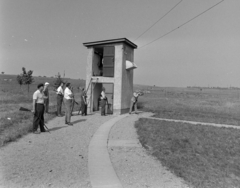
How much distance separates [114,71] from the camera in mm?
12570

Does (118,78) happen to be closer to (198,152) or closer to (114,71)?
(114,71)

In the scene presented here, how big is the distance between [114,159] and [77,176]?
132cm

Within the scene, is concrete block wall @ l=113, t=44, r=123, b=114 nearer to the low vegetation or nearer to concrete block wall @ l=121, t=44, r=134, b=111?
concrete block wall @ l=121, t=44, r=134, b=111

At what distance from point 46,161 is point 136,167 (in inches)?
89.6

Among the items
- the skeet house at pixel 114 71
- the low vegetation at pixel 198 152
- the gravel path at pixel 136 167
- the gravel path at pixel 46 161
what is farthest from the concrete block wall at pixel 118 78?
the gravel path at pixel 136 167

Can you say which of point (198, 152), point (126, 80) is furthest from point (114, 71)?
point (198, 152)

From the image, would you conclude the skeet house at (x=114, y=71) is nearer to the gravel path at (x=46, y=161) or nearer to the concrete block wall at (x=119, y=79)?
the concrete block wall at (x=119, y=79)

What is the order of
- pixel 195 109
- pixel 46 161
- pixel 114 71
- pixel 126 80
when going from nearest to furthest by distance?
1. pixel 46 161
2. pixel 114 71
3. pixel 126 80
4. pixel 195 109

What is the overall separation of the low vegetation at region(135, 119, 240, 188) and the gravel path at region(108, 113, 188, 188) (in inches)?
10.8

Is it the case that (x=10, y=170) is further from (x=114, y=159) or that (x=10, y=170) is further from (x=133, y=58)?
(x=133, y=58)

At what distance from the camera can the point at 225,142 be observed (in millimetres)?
7199

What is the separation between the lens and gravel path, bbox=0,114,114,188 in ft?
11.7

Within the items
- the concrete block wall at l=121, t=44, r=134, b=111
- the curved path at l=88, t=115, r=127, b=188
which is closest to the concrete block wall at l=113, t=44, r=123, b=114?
the concrete block wall at l=121, t=44, r=134, b=111

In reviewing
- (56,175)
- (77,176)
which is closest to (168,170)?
(77,176)
